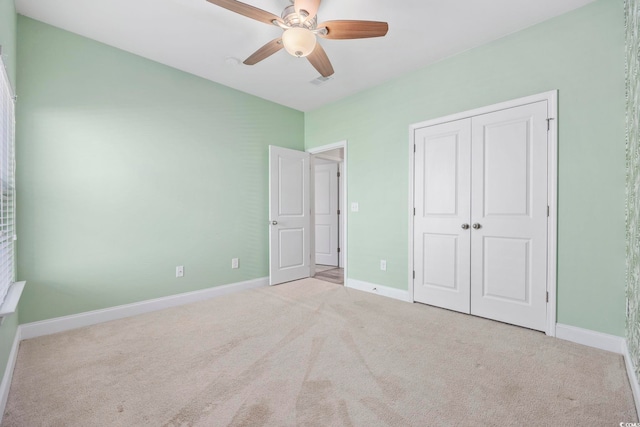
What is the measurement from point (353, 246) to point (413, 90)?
6.93 ft

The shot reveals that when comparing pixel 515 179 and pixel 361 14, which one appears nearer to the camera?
pixel 361 14

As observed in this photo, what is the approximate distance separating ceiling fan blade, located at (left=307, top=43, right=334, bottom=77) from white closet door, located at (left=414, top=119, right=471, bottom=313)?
1349 mm

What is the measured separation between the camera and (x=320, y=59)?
2.44 m

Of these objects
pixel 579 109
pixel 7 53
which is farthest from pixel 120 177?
pixel 579 109

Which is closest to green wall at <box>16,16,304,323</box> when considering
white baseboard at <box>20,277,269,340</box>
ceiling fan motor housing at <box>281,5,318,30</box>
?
white baseboard at <box>20,277,269,340</box>

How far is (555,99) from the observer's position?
2.40 metres

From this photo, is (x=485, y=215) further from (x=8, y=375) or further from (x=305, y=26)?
(x=8, y=375)

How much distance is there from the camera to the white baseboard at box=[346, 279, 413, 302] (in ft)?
11.3

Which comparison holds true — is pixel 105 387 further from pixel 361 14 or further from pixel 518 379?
pixel 361 14

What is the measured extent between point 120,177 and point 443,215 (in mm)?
3381

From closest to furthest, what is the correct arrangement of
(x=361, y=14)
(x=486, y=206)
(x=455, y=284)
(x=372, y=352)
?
(x=372, y=352)
(x=361, y=14)
(x=486, y=206)
(x=455, y=284)

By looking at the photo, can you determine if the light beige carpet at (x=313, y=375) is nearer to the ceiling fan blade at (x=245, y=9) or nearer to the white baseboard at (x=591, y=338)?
the white baseboard at (x=591, y=338)

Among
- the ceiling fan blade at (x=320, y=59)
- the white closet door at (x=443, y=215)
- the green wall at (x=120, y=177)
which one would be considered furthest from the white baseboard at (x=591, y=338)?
the green wall at (x=120, y=177)

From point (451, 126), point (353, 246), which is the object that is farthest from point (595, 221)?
point (353, 246)
